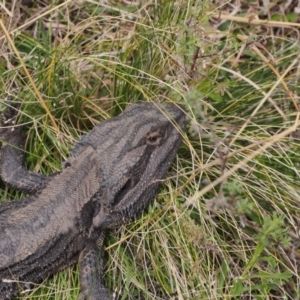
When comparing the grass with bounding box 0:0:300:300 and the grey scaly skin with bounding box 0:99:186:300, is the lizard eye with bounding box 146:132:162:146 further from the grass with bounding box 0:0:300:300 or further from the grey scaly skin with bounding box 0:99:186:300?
the grass with bounding box 0:0:300:300

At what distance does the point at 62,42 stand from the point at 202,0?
114 centimetres

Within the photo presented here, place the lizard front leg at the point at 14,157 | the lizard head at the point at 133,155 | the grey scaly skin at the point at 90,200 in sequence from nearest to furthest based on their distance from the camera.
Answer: the grey scaly skin at the point at 90,200
the lizard head at the point at 133,155
the lizard front leg at the point at 14,157

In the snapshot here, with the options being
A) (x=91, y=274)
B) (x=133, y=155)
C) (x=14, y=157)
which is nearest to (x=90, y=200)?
(x=133, y=155)

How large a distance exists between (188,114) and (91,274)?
1257 millimetres

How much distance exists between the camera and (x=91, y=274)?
4.05 metres

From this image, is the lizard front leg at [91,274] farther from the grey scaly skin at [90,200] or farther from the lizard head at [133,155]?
the lizard head at [133,155]

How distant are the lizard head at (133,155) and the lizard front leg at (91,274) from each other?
0.18m

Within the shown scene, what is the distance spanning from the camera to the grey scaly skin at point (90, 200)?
3.86m

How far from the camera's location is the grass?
409cm

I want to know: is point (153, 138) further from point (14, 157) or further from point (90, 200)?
point (14, 157)

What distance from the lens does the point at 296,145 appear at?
14.4ft

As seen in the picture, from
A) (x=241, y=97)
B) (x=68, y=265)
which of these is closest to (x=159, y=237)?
(x=68, y=265)

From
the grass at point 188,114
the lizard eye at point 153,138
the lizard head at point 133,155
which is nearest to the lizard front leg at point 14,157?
the grass at point 188,114

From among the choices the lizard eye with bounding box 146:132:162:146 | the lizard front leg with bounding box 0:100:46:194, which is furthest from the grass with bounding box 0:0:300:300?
the lizard eye with bounding box 146:132:162:146
